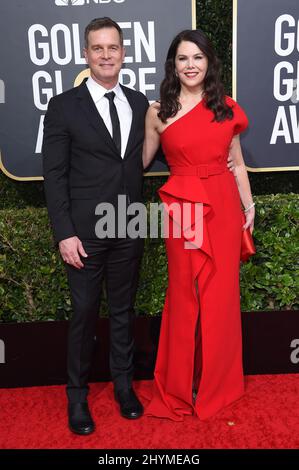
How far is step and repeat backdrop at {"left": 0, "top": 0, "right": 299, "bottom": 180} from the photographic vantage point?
2980 mm

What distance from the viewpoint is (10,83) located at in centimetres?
305

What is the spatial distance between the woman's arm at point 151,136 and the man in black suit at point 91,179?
0.14ft

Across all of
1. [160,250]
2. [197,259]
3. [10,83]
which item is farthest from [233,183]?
[10,83]

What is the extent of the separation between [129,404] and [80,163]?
4.48ft

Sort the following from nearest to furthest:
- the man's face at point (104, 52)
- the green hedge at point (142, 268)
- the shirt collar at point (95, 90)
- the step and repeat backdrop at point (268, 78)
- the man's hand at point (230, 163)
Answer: the man's face at point (104, 52) < the shirt collar at point (95, 90) < the man's hand at point (230, 163) < the green hedge at point (142, 268) < the step and repeat backdrop at point (268, 78)

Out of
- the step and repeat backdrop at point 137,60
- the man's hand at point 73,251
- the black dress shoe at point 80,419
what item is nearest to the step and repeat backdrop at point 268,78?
the step and repeat backdrop at point 137,60

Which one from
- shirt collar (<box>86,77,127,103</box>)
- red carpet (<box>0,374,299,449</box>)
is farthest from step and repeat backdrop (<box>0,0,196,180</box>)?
red carpet (<box>0,374,299,449</box>)

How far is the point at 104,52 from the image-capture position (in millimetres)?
2232

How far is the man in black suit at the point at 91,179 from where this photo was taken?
228cm

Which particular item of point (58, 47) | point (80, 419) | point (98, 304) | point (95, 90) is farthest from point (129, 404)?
point (58, 47)

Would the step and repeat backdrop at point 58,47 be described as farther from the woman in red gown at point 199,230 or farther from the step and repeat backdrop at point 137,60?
the woman in red gown at point 199,230

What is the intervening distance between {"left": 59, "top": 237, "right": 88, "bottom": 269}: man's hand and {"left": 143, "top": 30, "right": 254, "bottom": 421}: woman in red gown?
49 cm

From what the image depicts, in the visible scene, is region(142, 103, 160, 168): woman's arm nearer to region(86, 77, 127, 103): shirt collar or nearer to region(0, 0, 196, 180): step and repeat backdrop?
region(86, 77, 127, 103): shirt collar

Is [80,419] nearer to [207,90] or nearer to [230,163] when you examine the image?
[230,163]
